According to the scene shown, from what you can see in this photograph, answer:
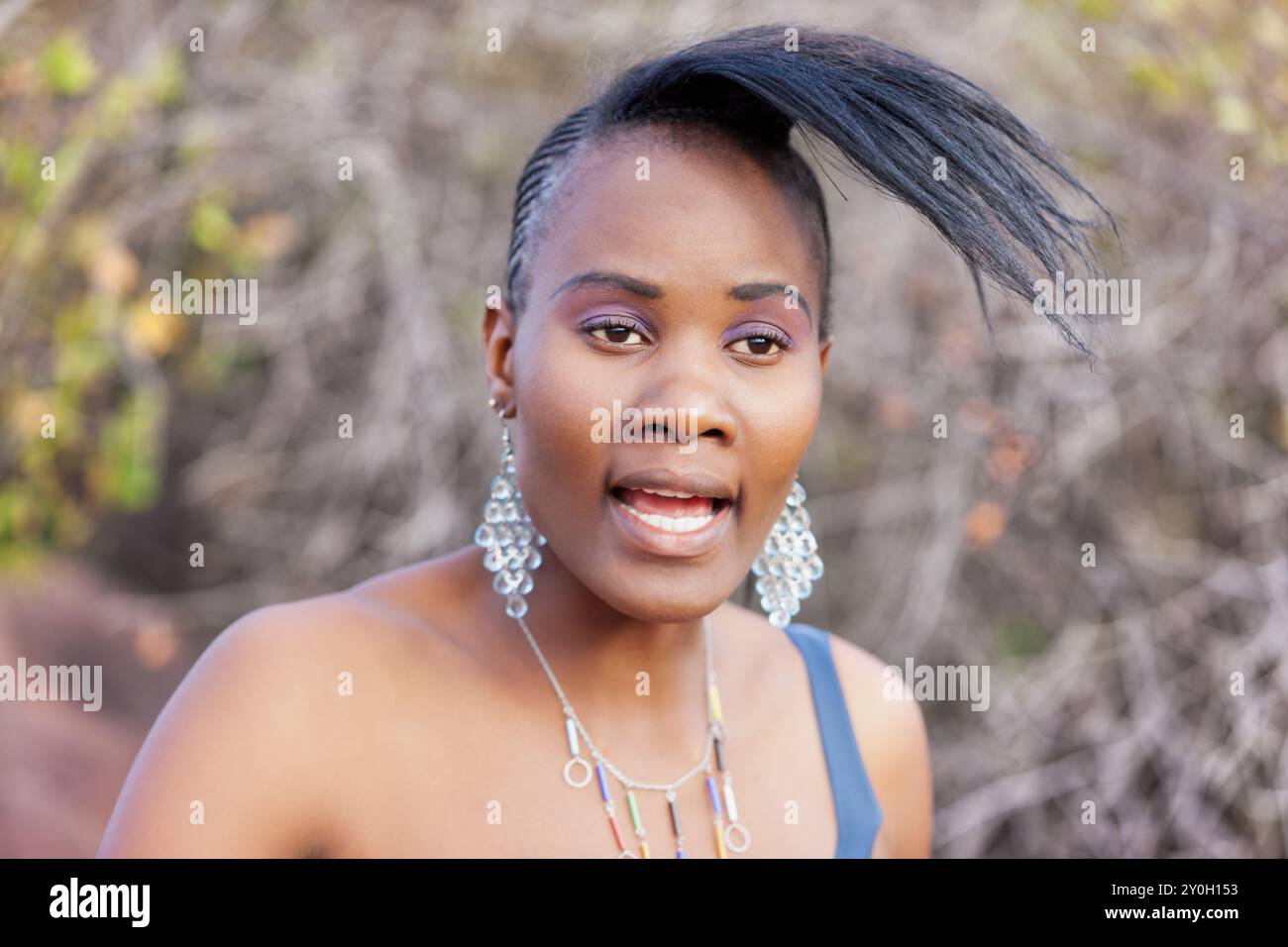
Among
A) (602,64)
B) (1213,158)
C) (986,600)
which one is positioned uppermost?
(1213,158)

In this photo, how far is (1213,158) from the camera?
12.2ft

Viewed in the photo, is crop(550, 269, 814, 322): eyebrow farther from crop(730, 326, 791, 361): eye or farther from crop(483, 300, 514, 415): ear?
crop(483, 300, 514, 415): ear

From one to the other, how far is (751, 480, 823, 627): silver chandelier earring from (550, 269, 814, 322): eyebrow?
411 millimetres

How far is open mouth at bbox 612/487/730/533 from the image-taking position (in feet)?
5.46

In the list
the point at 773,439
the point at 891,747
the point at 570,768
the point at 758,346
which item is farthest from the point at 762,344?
the point at 891,747

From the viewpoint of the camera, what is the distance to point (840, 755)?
2143 mm

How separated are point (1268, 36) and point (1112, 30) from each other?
1.46ft

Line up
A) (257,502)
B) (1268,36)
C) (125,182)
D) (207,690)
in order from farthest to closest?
(257,502)
(125,182)
(1268,36)
(207,690)

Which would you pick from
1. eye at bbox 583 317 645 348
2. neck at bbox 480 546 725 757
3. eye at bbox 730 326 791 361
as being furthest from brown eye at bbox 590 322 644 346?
neck at bbox 480 546 725 757

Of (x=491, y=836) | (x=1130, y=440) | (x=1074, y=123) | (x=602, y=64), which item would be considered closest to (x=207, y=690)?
(x=491, y=836)

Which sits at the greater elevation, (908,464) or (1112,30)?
(1112,30)

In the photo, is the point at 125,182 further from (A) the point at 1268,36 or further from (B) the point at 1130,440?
(A) the point at 1268,36

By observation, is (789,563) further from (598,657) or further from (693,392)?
(693,392)

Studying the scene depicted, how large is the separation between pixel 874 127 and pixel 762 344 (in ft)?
1.06
